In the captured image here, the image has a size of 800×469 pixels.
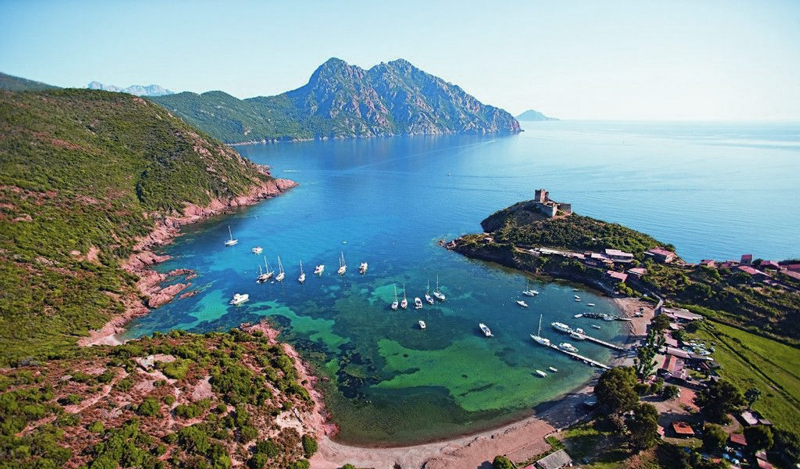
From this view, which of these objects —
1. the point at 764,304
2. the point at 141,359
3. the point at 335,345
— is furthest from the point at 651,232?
the point at 141,359

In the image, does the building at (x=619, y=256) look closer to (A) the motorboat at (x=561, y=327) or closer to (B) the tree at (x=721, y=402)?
(A) the motorboat at (x=561, y=327)

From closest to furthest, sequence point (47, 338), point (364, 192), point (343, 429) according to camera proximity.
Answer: point (343, 429)
point (47, 338)
point (364, 192)

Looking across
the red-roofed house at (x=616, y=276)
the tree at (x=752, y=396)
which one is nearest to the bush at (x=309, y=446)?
the tree at (x=752, y=396)

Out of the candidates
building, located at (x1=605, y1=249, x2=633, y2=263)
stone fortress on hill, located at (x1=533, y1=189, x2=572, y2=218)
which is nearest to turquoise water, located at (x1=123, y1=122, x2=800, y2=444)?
building, located at (x1=605, y1=249, x2=633, y2=263)

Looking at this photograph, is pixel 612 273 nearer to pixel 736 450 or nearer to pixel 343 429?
pixel 736 450

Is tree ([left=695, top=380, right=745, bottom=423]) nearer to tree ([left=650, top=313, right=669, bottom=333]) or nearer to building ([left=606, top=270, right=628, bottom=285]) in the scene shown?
tree ([left=650, top=313, right=669, bottom=333])

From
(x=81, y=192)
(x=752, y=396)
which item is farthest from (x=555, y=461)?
(x=81, y=192)
